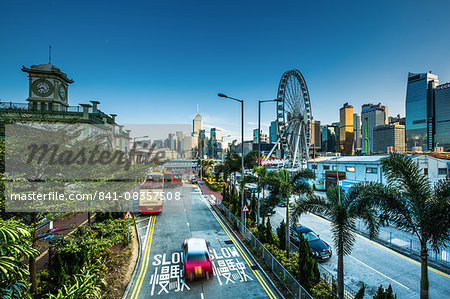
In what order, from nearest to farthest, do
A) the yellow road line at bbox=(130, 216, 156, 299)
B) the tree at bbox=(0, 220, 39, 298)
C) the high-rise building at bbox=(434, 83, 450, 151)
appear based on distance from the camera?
the tree at bbox=(0, 220, 39, 298) < the yellow road line at bbox=(130, 216, 156, 299) < the high-rise building at bbox=(434, 83, 450, 151)

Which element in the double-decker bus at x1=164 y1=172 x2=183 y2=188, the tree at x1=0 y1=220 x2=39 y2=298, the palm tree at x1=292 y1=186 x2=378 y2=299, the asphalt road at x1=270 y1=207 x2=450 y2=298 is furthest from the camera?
the double-decker bus at x1=164 y1=172 x2=183 y2=188

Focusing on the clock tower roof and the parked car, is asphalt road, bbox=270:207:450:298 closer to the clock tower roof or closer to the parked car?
the parked car

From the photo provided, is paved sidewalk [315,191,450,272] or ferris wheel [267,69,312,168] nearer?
paved sidewalk [315,191,450,272]

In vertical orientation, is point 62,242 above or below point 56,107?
below

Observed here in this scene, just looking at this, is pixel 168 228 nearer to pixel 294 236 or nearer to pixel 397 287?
pixel 294 236

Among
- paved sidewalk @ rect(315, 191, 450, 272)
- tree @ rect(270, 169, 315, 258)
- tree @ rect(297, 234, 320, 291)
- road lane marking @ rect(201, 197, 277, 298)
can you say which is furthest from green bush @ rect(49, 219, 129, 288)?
paved sidewalk @ rect(315, 191, 450, 272)

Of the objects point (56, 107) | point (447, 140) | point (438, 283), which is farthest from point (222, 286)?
point (447, 140)
